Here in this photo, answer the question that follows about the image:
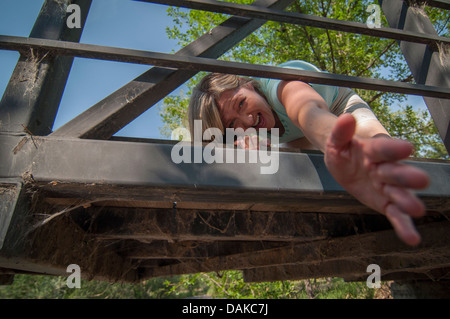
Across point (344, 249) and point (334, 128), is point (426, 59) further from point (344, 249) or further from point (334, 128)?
point (334, 128)

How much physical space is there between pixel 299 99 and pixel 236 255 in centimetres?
188

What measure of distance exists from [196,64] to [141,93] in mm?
322

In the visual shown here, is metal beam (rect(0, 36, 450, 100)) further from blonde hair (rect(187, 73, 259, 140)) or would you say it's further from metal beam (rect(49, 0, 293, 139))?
blonde hair (rect(187, 73, 259, 140))

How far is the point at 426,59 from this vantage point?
6.36ft

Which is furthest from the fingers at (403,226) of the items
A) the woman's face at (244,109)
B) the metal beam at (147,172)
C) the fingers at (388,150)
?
the woman's face at (244,109)

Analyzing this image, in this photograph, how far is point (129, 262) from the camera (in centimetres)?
302

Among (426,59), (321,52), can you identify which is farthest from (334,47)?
(426,59)

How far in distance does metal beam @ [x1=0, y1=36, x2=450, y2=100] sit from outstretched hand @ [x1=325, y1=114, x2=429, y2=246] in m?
0.74

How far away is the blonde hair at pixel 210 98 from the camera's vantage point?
1946mm

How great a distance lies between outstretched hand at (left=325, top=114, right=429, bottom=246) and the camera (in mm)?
649

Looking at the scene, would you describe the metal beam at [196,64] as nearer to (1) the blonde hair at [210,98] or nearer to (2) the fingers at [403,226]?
(1) the blonde hair at [210,98]

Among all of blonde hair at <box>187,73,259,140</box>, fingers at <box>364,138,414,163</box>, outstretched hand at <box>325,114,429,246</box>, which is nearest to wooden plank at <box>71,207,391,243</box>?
blonde hair at <box>187,73,259,140</box>

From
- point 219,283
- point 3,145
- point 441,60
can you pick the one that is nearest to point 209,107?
point 3,145

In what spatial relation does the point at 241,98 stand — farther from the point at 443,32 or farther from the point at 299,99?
the point at 443,32
